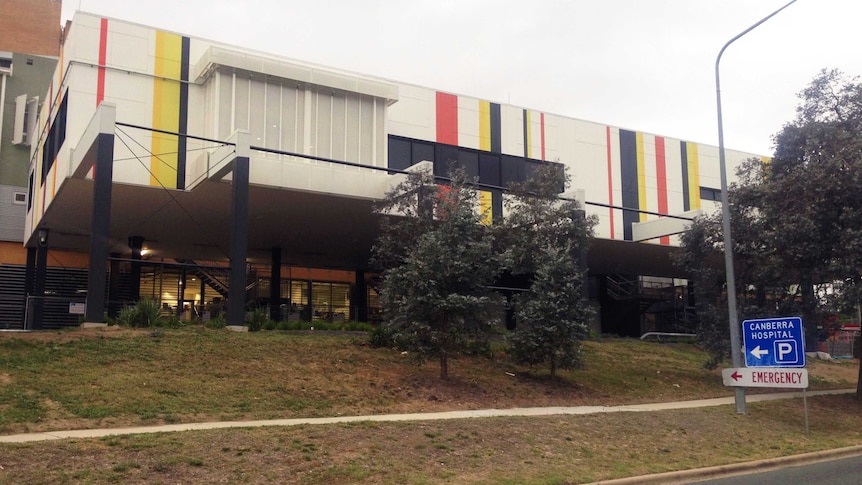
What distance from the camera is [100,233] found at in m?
21.0

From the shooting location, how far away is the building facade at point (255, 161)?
→ 25.4m

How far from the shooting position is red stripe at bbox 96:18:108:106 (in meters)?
25.8

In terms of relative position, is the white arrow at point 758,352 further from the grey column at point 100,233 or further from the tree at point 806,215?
the grey column at point 100,233

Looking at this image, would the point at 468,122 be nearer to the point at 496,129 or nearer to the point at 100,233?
the point at 496,129

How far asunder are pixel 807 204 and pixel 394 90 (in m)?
15.2

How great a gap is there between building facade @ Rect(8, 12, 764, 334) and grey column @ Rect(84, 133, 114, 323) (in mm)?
41

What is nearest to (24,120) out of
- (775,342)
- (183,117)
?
(183,117)

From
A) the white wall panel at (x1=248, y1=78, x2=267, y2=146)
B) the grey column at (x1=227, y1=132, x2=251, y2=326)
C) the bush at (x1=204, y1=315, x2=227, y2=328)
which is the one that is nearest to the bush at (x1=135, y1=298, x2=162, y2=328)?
the bush at (x1=204, y1=315, x2=227, y2=328)

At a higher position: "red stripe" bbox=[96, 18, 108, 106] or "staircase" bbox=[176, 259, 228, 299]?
"red stripe" bbox=[96, 18, 108, 106]

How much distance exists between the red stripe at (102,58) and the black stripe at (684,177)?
2855 centimetres

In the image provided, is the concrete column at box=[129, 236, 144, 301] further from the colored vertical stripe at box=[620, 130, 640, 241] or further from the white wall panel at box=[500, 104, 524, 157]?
the colored vertical stripe at box=[620, 130, 640, 241]

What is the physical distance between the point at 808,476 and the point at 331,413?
27.5 feet

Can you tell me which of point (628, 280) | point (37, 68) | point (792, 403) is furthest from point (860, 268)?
point (37, 68)

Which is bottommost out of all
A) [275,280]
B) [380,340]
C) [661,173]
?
[380,340]
